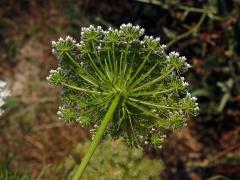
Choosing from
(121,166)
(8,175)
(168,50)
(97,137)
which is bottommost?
(97,137)

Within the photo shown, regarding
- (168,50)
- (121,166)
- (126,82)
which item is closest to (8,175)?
(121,166)

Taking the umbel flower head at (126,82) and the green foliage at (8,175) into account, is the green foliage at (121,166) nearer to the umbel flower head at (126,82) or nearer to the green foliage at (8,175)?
the green foliage at (8,175)

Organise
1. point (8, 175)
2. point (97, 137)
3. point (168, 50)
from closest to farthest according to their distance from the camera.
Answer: point (97, 137)
point (8, 175)
point (168, 50)

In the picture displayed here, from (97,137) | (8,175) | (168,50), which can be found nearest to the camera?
(97,137)

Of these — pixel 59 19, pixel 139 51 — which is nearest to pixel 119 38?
pixel 139 51

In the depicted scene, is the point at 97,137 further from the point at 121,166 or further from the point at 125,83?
the point at 121,166

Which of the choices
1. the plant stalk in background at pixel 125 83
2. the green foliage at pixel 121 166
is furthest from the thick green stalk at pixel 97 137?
the green foliage at pixel 121 166
